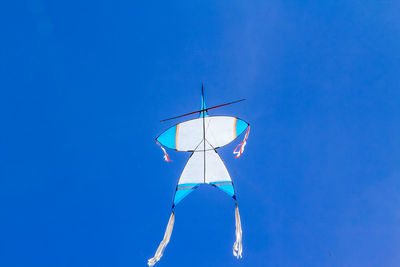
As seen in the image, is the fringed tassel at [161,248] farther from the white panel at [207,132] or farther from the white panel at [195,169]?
the white panel at [207,132]

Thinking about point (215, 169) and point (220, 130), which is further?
point (215, 169)

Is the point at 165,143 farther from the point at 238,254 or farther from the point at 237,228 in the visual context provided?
the point at 238,254

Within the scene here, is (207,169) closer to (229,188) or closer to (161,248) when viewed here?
(229,188)

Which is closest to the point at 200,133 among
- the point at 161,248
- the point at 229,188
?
the point at 229,188

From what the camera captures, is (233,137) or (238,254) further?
(233,137)

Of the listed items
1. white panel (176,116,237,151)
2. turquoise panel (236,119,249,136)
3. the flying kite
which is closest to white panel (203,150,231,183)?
the flying kite

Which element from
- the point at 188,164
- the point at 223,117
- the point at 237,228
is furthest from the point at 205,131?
the point at 237,228

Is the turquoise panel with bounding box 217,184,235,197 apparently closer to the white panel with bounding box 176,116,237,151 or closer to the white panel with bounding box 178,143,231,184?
the white panel with bounding box 178,143,231,184

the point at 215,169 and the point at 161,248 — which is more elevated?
the point at 215,169
